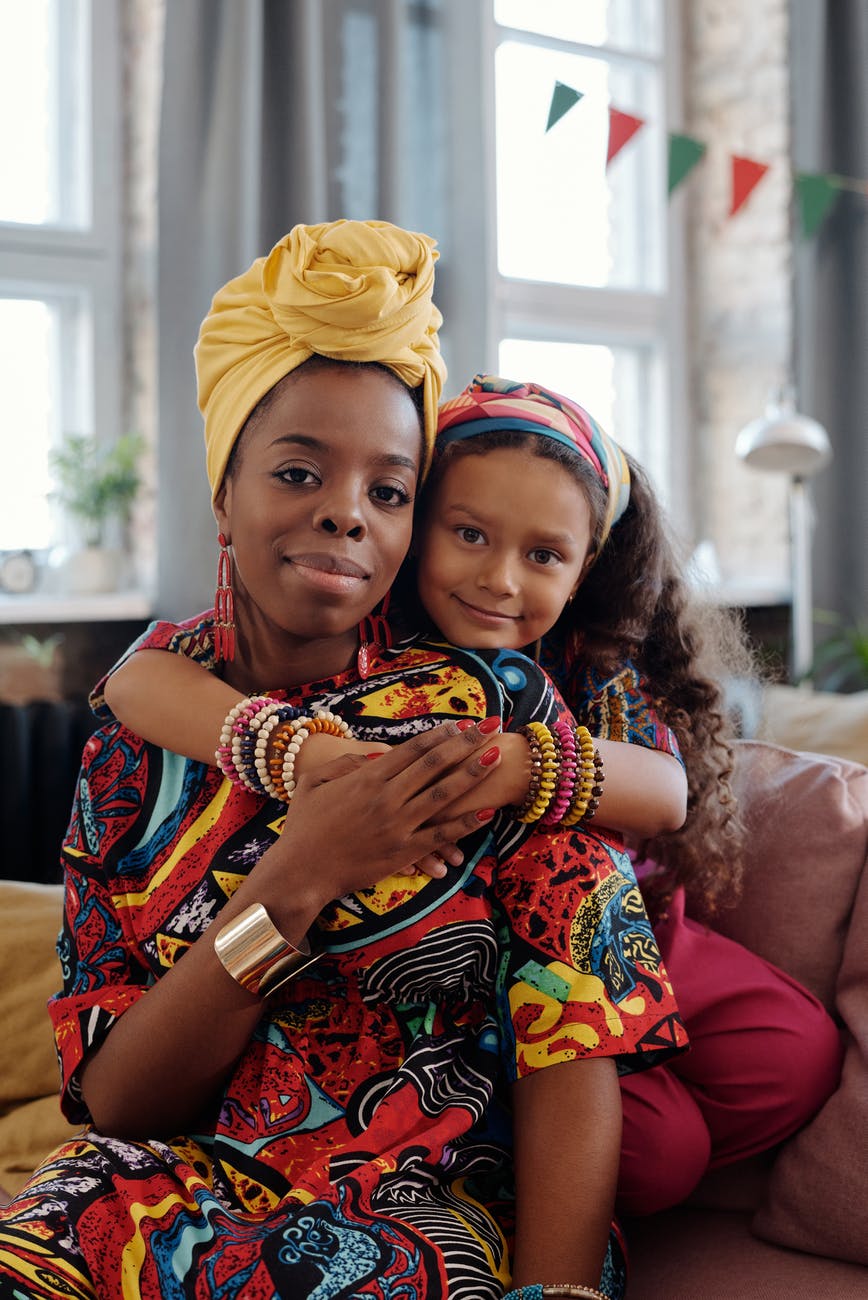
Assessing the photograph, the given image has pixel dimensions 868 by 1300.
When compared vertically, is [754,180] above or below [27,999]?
above

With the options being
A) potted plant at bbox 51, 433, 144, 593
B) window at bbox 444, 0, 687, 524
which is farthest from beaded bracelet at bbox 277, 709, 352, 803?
window at bbox 444, 0, 687, 524

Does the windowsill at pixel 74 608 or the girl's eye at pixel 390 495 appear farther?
the windowsill at pixel 74 608

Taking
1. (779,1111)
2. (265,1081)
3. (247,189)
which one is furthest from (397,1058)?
(247,189)

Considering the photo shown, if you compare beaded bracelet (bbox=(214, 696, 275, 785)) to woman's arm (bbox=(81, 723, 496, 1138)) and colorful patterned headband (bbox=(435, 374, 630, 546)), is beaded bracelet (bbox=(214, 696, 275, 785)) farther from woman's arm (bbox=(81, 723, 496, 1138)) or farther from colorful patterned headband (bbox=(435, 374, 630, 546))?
colorful patterned headband (bbox=(435, 374, 630, 546))

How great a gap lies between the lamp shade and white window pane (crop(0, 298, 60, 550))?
192 centimetres

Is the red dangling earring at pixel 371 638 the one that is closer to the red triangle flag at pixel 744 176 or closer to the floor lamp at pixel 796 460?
the floor lamp at pixel 796 460

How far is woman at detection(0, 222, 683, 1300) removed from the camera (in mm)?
1006

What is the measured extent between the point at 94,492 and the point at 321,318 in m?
2.11

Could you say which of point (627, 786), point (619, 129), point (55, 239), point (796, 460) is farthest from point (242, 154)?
point (627, 786)

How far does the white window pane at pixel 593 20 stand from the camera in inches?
156

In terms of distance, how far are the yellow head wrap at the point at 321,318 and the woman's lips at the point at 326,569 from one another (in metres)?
0.15

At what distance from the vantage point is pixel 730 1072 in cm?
130

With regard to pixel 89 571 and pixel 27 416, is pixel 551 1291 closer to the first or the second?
pixel 89 571

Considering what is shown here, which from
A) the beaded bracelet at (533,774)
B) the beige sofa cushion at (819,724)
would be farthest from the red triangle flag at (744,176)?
the beaded bracelet at (533,774)
